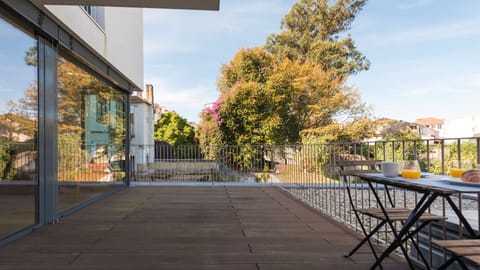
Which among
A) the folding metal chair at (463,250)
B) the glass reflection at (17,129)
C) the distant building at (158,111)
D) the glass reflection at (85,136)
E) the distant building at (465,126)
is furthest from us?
the distant building at (158,111)

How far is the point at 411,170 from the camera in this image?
81.1 inches

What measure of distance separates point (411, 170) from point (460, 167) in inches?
10.6

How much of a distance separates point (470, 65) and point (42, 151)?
21.8 metres

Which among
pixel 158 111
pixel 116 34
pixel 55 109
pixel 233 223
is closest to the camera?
pixel 233 223

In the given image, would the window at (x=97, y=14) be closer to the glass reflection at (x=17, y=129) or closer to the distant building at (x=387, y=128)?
the glass reflection at (x=17, y=129)

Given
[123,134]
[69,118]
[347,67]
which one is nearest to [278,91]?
[347,67]

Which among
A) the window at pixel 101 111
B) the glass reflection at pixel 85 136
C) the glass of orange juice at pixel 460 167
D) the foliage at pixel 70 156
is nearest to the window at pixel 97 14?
the glass reflection at pixel 85 136

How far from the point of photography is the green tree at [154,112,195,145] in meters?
27.3

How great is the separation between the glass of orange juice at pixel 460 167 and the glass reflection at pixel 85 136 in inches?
173

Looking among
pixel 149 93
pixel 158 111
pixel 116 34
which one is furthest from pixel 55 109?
pixel 158 111

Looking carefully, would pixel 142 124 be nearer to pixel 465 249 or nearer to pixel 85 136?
pixel 85 136

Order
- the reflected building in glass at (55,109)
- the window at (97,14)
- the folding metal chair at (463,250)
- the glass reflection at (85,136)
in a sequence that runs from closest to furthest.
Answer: the folding metal chair at (463,250) < the reflected building in glass at (55,109) < the glass reflection at (85,136) < the window at (97,14)

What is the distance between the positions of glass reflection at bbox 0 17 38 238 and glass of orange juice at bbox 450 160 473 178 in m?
3.71

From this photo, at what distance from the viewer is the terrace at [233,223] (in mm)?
2664
